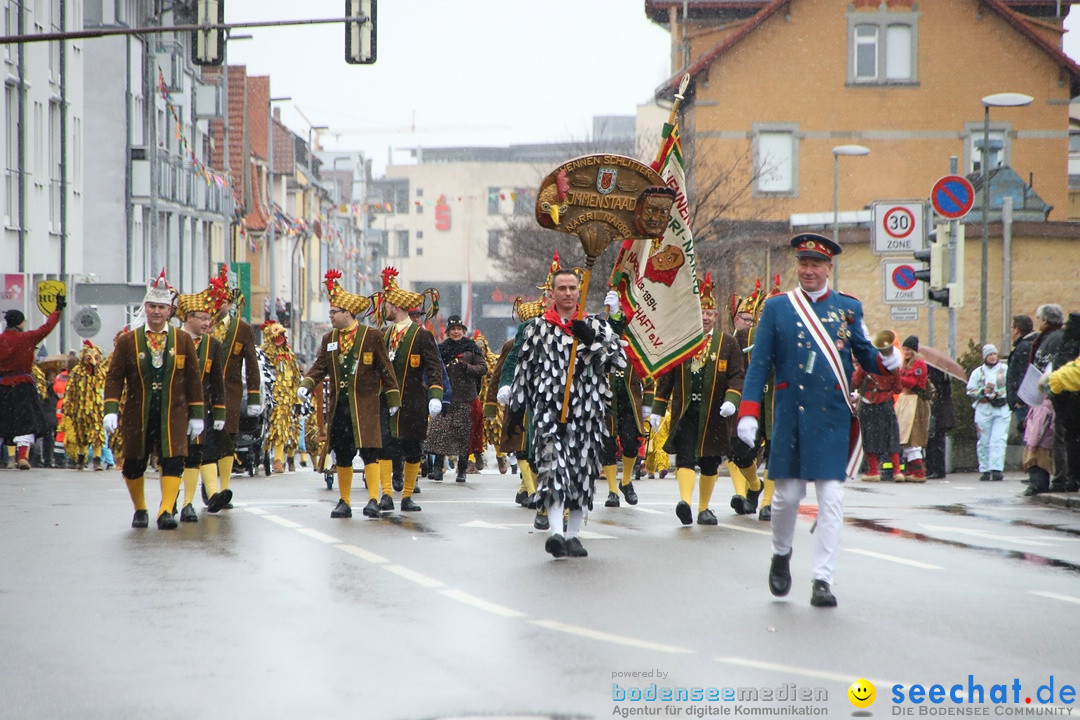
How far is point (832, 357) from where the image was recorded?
9.23 meters

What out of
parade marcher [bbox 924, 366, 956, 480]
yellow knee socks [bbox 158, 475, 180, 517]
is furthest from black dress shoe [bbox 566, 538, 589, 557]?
parade marcher [bbox 924, 366, 956, 480]

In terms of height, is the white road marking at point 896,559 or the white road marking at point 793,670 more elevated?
the white road marking at point 793,670

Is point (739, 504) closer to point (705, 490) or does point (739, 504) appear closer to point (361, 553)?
point (705, 490)

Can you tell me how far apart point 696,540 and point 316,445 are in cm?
1047

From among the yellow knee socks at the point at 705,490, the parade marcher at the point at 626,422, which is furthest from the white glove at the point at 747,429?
the parade marcher at the point at 626,422

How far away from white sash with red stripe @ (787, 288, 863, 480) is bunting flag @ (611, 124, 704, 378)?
5015 millimetres

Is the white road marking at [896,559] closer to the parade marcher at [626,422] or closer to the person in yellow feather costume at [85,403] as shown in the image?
the parade marcher at [626,422]

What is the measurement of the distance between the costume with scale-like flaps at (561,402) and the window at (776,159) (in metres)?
40.6

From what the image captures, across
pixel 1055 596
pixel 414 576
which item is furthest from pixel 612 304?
pixel 1055 596

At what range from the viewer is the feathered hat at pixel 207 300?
14602 millimetres

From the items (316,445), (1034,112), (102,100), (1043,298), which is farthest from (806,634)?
(1034,112)

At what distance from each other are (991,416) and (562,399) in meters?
12.3

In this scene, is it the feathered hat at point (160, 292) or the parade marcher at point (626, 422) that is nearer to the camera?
the feathered hat at point (160, 292)

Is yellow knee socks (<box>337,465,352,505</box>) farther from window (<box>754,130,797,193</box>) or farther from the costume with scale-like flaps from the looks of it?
window (<box>754,130,797,193</box>)
